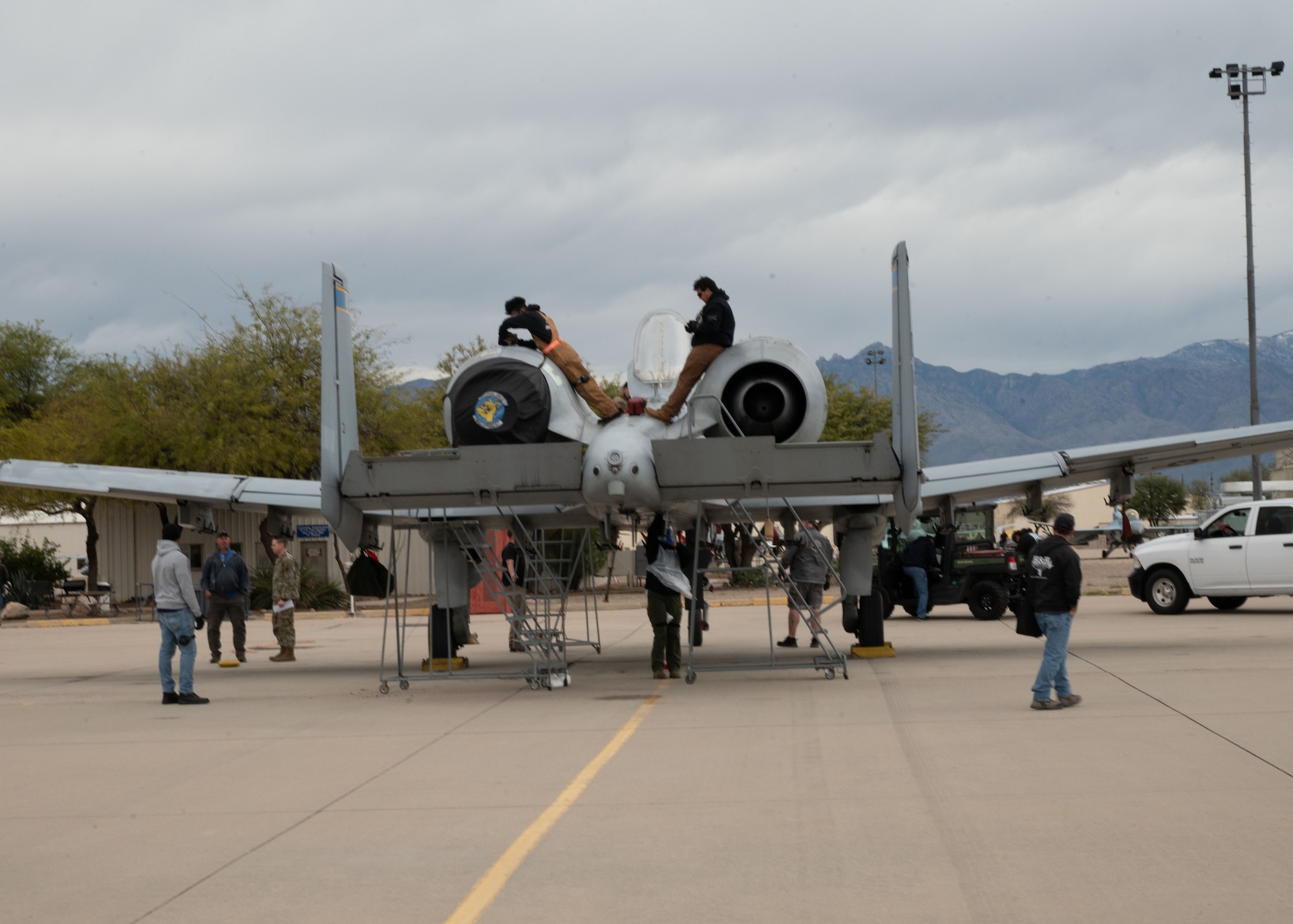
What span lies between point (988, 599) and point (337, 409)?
14.9m

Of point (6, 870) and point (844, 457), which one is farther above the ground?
point (844, 457)

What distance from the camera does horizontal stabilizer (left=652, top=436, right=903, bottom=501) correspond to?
1214 centimetres

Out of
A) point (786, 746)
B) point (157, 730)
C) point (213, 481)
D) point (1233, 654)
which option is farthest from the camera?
point (213, 481)

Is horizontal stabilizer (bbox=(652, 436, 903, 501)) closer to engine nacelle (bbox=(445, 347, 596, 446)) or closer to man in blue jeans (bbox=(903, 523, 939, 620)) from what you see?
engine nacelle (bbox=(445, 347, 596, 446))

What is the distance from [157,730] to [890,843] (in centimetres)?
760

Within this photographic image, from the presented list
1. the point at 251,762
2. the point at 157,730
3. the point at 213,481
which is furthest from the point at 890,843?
the point at 213,481

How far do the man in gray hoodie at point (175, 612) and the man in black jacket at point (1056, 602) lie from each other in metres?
8.28

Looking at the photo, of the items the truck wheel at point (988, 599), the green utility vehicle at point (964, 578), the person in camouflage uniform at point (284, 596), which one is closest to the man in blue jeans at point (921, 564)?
the green utility vehicle at point (964, 578)

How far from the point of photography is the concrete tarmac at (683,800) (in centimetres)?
530

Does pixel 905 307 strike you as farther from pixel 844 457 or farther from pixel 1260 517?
pixel 1260 517

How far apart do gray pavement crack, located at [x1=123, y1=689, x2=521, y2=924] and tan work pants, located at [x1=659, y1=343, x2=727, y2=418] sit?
377 centimetres

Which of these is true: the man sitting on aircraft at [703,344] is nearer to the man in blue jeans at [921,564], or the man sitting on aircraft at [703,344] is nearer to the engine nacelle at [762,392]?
the engine nacelle at [762,392]

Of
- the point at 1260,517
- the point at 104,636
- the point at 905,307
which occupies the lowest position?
the point at 104,636

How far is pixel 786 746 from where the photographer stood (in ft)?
30.0
